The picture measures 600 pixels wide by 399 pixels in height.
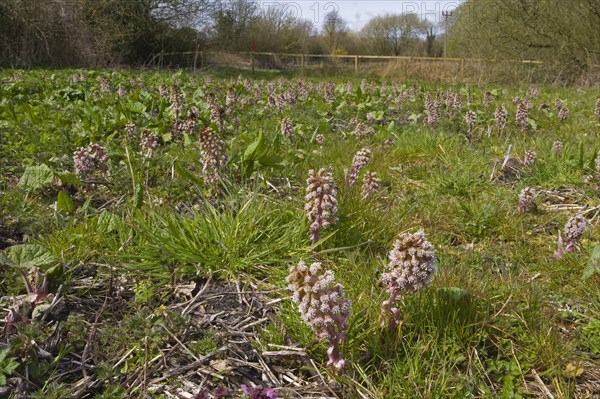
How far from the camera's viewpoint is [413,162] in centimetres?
460

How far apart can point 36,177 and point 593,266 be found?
3.20 meters

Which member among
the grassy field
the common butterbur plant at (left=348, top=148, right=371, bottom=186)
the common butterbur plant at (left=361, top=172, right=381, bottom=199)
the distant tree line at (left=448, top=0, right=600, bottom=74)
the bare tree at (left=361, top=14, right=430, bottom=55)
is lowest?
the grassy field

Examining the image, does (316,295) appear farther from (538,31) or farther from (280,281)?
(538,31)

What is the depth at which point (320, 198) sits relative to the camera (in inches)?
90.0

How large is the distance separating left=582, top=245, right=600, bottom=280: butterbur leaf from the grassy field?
0.08 ft

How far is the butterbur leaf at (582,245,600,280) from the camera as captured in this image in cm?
218

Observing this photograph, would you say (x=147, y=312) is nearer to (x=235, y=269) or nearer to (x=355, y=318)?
(x=235, y=269)

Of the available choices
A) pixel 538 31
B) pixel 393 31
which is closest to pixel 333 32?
pixel 393 31

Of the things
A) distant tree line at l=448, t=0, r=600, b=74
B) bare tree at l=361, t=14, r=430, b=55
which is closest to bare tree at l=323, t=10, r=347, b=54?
bare tree at l=361, t=14, r=430, b=55

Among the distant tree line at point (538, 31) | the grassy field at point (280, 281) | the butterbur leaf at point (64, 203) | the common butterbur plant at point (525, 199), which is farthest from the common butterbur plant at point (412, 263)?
the distant tree line at point (538, 31)

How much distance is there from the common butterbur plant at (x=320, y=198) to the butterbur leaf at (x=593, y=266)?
114 cm

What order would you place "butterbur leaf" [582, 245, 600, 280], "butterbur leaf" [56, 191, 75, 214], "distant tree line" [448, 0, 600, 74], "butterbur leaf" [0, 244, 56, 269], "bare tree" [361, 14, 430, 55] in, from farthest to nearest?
"bare tree" [361, 14, 430, 55]
"distant tree line" [448, 0, 600, 74]
"butterbur leaf" [56, 191, 75, 214]
"butterbur leaf" [582, 245, 600, 280]
"butterbur leaf" [0, 244, 56, 269]

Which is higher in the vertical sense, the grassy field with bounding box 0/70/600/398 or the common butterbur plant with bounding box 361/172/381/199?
the common butterbur plant with bounding box 361/172/381/199

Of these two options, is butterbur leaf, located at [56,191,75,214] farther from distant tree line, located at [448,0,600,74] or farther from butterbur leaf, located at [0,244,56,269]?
distant tree line, located at [448,0,600,74]
